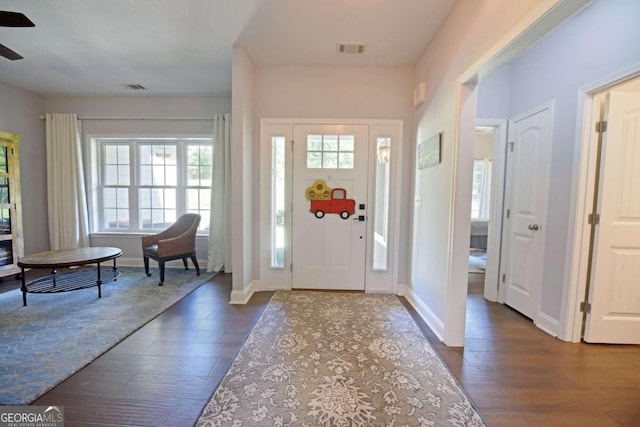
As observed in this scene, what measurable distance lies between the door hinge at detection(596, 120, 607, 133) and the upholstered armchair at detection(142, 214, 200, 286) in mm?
4626

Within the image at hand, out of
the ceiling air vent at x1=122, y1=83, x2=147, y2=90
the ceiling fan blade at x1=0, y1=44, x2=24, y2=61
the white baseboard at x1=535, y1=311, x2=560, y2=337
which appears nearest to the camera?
the ceiling fan blade at x1=0, y1=44, x2=24, y2=61

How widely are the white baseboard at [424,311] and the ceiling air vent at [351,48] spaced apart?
277 cm

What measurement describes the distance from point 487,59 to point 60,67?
4680 mm

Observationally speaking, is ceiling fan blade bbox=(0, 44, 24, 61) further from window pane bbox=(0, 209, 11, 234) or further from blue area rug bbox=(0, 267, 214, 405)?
window pane bbox=(0, 209, 11, 234)

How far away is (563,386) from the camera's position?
73.2 inches

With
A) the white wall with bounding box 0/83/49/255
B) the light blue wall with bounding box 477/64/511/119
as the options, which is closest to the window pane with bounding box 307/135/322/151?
the light blue wall with bounding box 477/64/511/119

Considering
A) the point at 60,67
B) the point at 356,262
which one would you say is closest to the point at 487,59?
the point at 356,262

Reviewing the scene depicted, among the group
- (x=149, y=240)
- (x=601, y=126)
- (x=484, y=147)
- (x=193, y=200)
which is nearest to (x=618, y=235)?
(x=601, y=126)

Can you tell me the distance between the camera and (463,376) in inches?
76.9

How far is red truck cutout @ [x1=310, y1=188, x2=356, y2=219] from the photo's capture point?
352cm

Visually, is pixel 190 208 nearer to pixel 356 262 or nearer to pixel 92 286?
pixel 92 286

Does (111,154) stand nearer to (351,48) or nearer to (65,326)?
(65,326)

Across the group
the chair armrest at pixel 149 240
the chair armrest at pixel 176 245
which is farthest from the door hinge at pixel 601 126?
the chair armrest at pixel 149 240

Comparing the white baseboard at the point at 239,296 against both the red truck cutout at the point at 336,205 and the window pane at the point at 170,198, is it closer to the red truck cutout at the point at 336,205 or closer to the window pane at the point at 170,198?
the red truck cutout at the point at 336,205
